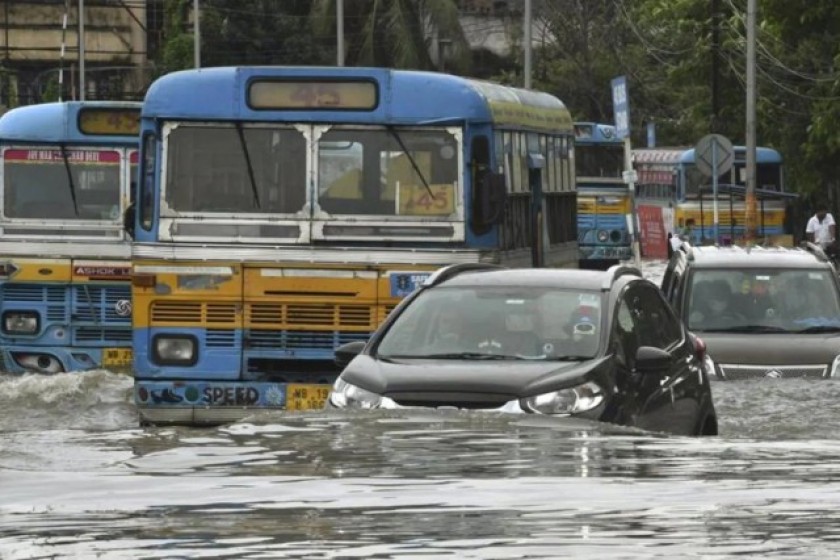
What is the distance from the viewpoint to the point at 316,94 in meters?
16.2

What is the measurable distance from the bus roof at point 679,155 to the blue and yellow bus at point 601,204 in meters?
2.93

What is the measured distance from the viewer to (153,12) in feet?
282

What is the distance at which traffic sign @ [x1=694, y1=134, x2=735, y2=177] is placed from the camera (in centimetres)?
3856

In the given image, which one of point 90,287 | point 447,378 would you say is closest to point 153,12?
point 90,287

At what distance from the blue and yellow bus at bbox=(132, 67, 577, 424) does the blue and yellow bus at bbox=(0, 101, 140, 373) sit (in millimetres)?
4238

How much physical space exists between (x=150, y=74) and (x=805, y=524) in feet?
252

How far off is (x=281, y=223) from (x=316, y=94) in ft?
3.17

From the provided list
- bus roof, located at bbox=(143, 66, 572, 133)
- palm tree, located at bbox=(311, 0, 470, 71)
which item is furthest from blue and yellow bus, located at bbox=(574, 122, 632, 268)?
bus roof, located at bbox=(143, 66, 572, 133)

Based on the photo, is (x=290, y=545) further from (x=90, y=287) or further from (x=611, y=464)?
(x=90, y=287)

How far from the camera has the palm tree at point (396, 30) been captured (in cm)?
7138

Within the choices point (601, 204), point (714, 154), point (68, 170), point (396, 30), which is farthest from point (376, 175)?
point (396, 30)

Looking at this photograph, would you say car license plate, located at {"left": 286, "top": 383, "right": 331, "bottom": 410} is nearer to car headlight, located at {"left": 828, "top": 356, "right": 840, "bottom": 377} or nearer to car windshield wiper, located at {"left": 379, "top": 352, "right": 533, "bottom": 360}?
car windshield wiper, located at {"left": 379, "top": 352, "right": 533, "bottom": 360}

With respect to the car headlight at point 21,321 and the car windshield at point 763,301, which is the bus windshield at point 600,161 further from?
Answer: the car headlight at point 21,321

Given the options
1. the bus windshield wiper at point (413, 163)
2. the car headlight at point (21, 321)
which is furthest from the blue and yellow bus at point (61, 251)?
the bus windshield wiper at point (413, 163)
